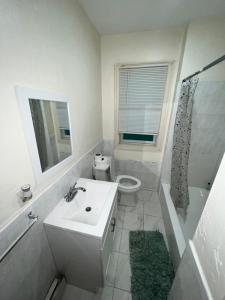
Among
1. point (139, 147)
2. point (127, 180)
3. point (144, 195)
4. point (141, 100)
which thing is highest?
point (141, 100)

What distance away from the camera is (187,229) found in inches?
63.5

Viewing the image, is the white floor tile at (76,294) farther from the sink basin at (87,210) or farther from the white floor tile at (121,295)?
the sink basin at (87,210)

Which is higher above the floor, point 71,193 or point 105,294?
point 71,193

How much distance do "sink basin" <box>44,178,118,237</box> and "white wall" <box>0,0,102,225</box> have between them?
36 cm

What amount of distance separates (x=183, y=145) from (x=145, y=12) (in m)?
1.59

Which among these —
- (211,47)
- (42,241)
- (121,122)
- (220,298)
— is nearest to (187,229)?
(220,298)

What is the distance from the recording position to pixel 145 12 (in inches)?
56.2

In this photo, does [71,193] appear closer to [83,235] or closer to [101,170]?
[83,235]

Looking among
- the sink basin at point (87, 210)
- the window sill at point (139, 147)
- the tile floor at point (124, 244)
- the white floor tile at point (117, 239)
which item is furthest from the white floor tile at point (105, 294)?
the window sill at point (139, 147)

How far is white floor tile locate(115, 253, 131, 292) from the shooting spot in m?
1.22

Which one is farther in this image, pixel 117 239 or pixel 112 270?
pixel 117 239

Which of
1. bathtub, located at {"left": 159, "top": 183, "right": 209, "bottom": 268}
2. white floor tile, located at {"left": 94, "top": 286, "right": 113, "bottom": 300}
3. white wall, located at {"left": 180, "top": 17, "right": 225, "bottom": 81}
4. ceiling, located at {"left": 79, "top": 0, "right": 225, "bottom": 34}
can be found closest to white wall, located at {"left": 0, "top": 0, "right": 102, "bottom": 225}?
ceiling, located at {"left": 79, "top": 0, "right": 225, "bottom": 34}

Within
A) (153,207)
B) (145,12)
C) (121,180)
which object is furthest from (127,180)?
(145,12)

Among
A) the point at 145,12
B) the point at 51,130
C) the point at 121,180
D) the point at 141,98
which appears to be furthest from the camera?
the point at 121,180
